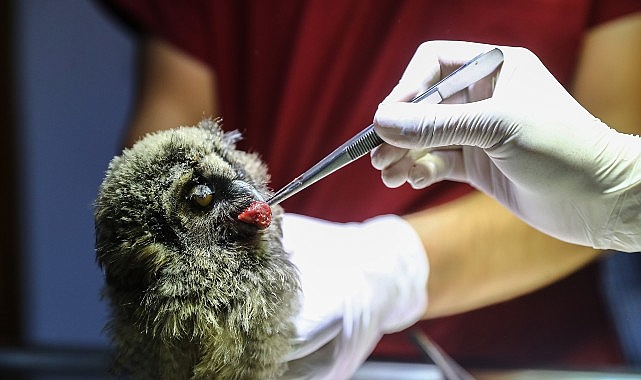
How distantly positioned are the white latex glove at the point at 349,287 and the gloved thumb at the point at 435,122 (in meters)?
0.19

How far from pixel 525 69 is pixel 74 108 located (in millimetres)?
778

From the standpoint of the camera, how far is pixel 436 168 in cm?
76

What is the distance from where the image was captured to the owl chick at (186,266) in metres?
0.56

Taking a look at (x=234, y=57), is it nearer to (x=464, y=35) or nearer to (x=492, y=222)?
(x=464, y=35)

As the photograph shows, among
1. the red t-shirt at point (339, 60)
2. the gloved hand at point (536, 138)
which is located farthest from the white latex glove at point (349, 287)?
the gloved hand at point (536, 138)

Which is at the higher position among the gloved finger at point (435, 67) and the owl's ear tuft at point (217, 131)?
the owl's ear tuft at point (217, 131)

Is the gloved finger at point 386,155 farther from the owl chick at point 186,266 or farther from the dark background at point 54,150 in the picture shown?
the dark background at point 54,150

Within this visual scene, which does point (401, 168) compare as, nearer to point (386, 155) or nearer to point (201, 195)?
point (386, 155)

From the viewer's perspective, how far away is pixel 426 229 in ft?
2.85

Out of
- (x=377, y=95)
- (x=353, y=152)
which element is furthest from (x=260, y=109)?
(x=353, y=152)

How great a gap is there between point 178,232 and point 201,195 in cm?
4

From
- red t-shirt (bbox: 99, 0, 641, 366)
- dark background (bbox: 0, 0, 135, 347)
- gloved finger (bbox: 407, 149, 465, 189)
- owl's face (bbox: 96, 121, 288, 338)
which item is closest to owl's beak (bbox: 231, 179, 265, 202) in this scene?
owl's face (bbox: 96, 121, 288, 338)

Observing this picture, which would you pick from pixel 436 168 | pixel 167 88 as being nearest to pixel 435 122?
pixel 436 168

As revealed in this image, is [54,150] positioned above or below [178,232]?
above
